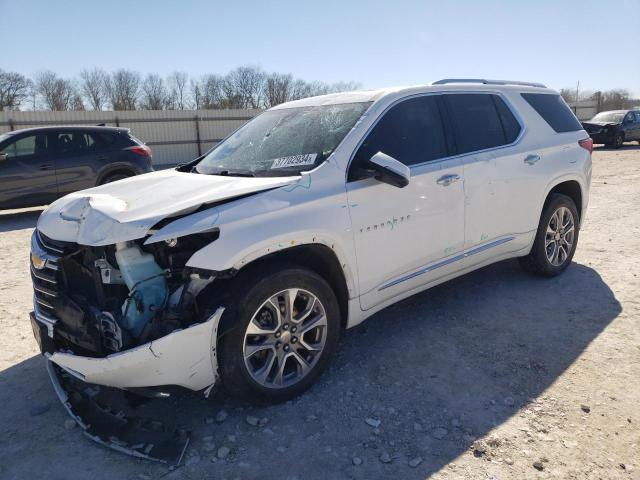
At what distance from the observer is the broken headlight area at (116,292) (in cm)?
263

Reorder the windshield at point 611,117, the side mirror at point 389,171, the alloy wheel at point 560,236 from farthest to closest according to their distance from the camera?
the windshield at point 611,117
the alloy wheel at point 560,236
the side mirror at point 389,171

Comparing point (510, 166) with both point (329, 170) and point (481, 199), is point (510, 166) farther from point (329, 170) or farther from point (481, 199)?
point (329, 170)

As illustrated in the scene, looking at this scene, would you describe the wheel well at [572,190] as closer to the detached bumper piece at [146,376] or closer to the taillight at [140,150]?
the detached bumper piece at [146,376]

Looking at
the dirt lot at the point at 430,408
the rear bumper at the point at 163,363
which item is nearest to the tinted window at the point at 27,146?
the dirt lot at the point at 430,408

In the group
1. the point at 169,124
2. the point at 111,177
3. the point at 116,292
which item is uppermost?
the point at 169,124

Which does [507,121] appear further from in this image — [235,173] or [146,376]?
[146,376]

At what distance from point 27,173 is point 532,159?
28.2ft

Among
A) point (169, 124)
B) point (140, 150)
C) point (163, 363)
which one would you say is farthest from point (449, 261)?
point (169, 124)

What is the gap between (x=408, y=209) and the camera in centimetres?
338

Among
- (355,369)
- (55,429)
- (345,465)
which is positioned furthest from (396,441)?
(55,429)

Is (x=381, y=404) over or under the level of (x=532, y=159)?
under

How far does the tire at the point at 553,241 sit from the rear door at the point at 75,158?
26.4 feet

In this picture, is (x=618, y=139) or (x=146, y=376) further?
(x=618, y=139)

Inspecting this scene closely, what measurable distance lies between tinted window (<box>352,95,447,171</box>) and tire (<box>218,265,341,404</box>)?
90 centimetres
